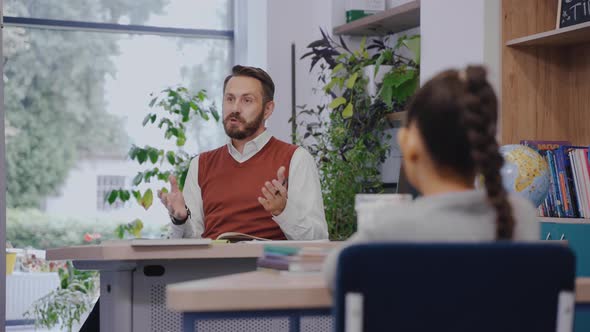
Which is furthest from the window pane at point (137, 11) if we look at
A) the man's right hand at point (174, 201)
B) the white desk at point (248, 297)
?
the white desk at point (248, 297)

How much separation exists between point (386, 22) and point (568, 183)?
192 centimetres

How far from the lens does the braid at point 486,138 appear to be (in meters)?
1.42

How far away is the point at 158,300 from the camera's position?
2623 mm

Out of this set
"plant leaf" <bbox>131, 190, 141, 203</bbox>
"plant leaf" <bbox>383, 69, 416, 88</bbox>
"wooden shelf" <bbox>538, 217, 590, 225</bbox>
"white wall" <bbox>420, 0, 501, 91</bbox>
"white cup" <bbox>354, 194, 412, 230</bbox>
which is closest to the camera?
"white cup" <bbox>354, 194, 412, 230</bbox>

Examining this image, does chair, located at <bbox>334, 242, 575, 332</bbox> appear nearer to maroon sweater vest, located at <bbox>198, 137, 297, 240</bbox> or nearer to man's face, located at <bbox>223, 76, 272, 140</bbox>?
maroon sweater vest, located at <bbox>198, 137, 297, 240</bbox>

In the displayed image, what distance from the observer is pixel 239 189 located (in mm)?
3529

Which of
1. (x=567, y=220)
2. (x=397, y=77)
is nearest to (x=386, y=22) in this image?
(x=397, y=77)

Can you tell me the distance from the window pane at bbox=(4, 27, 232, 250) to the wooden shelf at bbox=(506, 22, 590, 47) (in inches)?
116

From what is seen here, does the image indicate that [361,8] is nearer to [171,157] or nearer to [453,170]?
[171,157]

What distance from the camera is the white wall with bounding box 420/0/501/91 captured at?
3873mm

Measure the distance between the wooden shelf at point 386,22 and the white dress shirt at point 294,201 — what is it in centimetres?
153

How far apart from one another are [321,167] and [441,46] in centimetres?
113

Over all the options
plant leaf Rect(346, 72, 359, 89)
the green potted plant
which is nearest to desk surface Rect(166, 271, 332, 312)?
the green potted plant

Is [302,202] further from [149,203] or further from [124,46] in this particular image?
[124,46]
